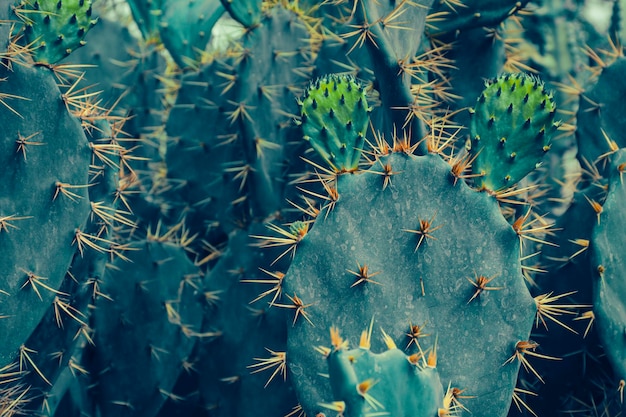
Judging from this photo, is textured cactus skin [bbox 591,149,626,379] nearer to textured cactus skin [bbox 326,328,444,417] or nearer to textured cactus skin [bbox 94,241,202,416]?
textured cactus skin [bbox 326,328,444,417]

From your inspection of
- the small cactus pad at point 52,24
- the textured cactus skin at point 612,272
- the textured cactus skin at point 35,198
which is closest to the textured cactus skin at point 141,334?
the textured cactus skin at point 35,198

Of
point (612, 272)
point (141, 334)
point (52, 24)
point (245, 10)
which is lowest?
point (141, 334)

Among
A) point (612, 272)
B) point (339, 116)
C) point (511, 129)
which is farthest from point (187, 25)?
point (612, 272)

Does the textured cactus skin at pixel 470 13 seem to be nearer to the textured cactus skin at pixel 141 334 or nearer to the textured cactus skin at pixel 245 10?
the textured cactus skin at pixel 245 10

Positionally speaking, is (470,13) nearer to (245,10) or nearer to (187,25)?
(245,10)

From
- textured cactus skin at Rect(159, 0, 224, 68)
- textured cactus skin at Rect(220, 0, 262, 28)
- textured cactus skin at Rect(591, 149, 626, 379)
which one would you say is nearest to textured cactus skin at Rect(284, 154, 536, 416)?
textured cactus skin at Rect(591, 149, 626, 379)
